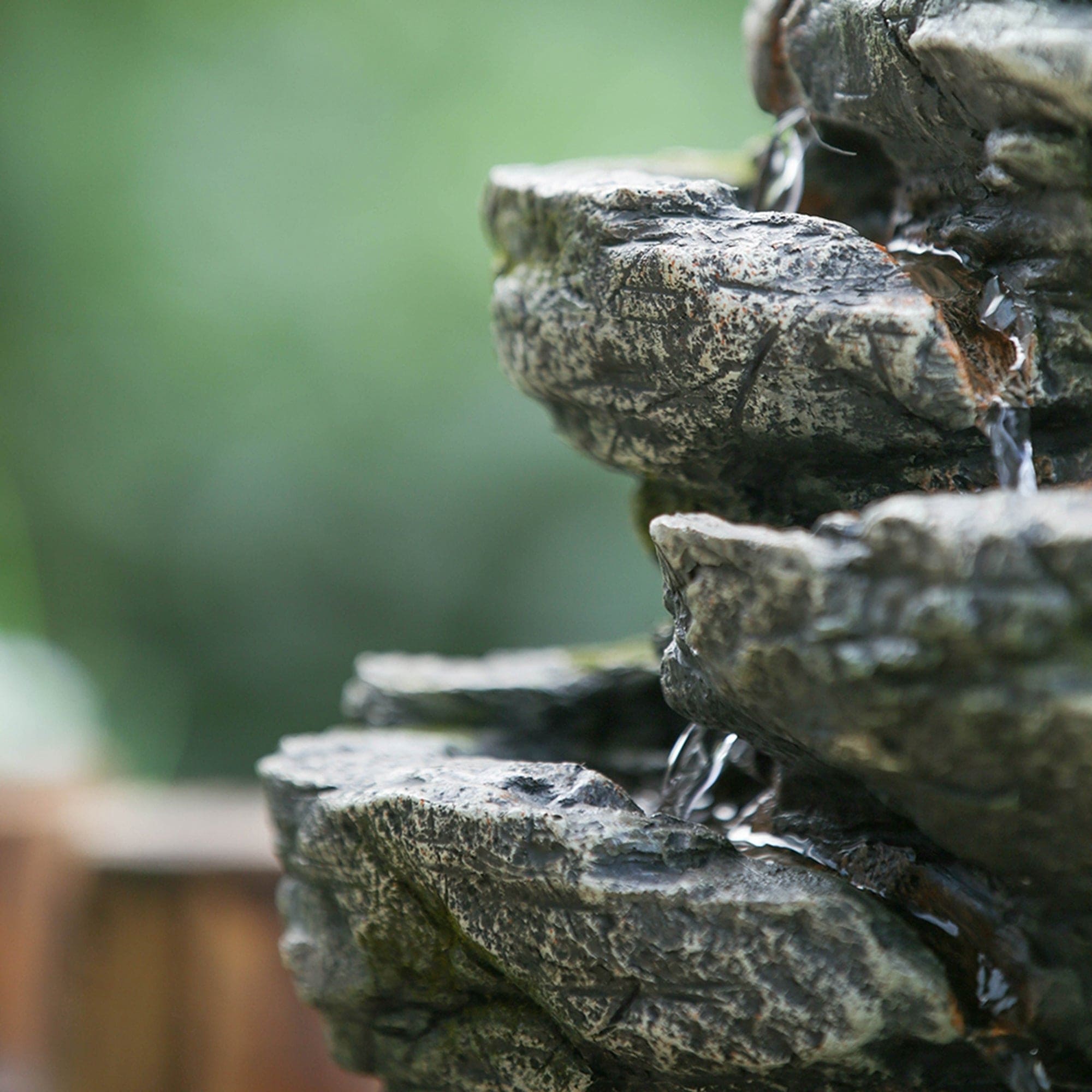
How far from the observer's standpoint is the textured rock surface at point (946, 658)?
701 mm

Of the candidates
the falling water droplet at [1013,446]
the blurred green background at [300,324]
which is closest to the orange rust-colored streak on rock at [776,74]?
the falling water droplet at [1013,446]

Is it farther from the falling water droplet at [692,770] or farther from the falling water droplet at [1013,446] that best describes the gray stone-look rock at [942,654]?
the falling water droplet at [692,770]

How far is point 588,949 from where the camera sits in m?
0.90

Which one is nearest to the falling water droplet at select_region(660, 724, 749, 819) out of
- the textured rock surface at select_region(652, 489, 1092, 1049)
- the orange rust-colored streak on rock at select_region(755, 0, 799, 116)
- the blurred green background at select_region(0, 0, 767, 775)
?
the textured rock surface at select_region(652, 489, 1092, 1049)

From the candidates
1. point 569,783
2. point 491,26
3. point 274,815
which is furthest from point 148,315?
point 569,783

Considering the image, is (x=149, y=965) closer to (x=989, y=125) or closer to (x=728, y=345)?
(x=728, y=345)

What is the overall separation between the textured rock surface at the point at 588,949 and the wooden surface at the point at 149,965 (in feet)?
3.35

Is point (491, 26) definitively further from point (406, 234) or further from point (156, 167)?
point (156, 167)

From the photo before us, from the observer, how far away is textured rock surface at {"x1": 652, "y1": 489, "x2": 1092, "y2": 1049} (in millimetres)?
701

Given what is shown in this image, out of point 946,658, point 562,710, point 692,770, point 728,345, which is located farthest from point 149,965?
point 946,658

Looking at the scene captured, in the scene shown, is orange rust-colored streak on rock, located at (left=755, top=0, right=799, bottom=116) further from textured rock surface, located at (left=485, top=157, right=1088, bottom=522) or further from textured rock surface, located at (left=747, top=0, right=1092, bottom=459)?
textured rock surface, located at (left=485, top=157, right=1088, bottom=522)

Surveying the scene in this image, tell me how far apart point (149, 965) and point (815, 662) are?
68.9 inches

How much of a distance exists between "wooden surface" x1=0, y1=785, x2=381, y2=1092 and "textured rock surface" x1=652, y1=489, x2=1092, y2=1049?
1.45 metres

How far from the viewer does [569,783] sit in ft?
3.23
